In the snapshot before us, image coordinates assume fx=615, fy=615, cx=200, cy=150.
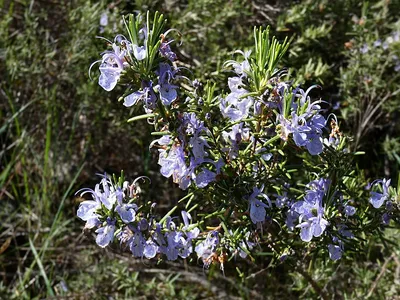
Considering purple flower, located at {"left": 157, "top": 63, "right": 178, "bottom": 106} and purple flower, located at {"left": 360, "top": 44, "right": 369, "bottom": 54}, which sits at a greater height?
purple flower, located at {"left": 157, "top": 63, "right": 178, "bottom": 106}

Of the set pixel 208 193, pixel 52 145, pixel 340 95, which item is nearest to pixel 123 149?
pixel 52 145

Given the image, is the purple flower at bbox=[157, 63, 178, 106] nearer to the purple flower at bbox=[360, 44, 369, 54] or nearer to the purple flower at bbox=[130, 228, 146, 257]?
the purple flower at bbox=[130, 228, 146, 257]

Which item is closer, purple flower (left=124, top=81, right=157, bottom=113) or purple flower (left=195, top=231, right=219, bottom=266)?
purple flower (left=124, top=81, right=157, bottom=113)

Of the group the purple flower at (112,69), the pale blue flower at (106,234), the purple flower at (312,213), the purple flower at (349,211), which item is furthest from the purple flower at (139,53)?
the purple flower at (349,211)

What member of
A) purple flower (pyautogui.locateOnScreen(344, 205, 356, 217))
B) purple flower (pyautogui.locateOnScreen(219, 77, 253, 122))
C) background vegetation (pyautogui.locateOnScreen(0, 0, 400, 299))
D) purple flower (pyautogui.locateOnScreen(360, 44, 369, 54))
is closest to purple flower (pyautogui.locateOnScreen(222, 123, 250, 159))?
purple flower (pyautogui.locateOnScreen(219, 77, 253, 122))

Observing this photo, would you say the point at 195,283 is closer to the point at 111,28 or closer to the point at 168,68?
the point at 111,28

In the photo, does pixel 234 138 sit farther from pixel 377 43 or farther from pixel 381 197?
pixel 377 43

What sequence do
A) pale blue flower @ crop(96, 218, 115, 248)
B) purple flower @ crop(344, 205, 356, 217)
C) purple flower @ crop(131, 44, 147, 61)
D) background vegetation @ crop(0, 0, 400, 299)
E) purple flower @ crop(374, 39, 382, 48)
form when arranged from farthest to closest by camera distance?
purple flower @ crop(374, 39, 382, 48) < background vegetation @ crop(0, 0, 400, 299) < purple flower @ crop(344, 205, 356, 217) < pale blue flower @ crop(96, 218, 115, 248) < purple flower @ crop(131, 44, 147, 61)

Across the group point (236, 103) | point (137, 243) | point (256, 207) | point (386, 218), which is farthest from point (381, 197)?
point (137, 243)
